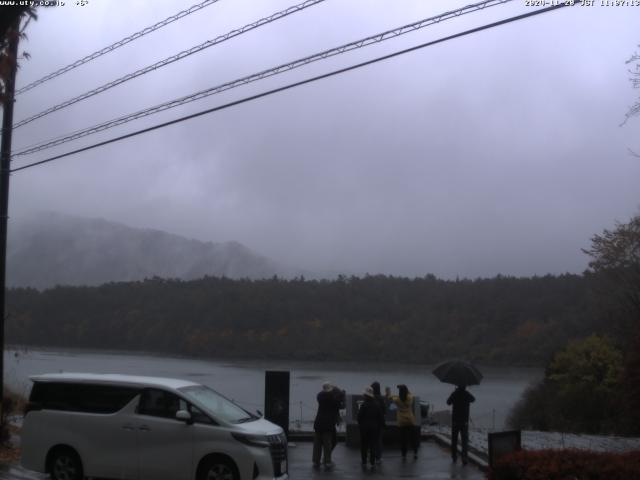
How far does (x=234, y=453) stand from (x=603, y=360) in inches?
1081

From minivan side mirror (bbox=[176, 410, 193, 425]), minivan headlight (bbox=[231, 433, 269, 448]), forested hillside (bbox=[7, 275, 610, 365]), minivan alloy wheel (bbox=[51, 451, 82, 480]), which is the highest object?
forested hillside (bbox=[7, 275, 610, 365])

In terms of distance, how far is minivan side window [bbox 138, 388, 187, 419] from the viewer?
1235 centimetres

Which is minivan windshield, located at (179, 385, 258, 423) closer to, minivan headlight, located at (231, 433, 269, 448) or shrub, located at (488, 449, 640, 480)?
minivan headlight, located at (231, 433, 269, 448)

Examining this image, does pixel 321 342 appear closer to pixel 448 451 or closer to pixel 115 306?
pixel 115 306

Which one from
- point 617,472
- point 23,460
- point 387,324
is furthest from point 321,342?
point 617,472

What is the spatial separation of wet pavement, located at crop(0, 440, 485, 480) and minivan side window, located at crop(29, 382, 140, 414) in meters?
1.43

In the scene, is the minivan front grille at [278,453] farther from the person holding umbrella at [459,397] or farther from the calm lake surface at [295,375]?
the calm lake surface at [295,375]

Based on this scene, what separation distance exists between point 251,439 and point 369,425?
4.01m

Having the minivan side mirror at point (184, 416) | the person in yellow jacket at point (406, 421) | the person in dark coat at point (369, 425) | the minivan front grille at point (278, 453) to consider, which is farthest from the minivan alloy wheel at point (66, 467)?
the person in yellow jacket at point (406, 421)

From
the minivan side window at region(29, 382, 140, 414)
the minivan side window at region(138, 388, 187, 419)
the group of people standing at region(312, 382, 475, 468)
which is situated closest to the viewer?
the minivan side window at region(138, 388, 187, 419)

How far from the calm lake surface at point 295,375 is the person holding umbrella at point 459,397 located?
8.62m

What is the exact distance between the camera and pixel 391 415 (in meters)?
19.8

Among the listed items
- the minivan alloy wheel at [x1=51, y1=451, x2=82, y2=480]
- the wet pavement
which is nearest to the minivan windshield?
the minivan alloy wheel at [x1=51, y1=451, x2=82, y2=480]

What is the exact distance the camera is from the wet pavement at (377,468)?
14.5m
